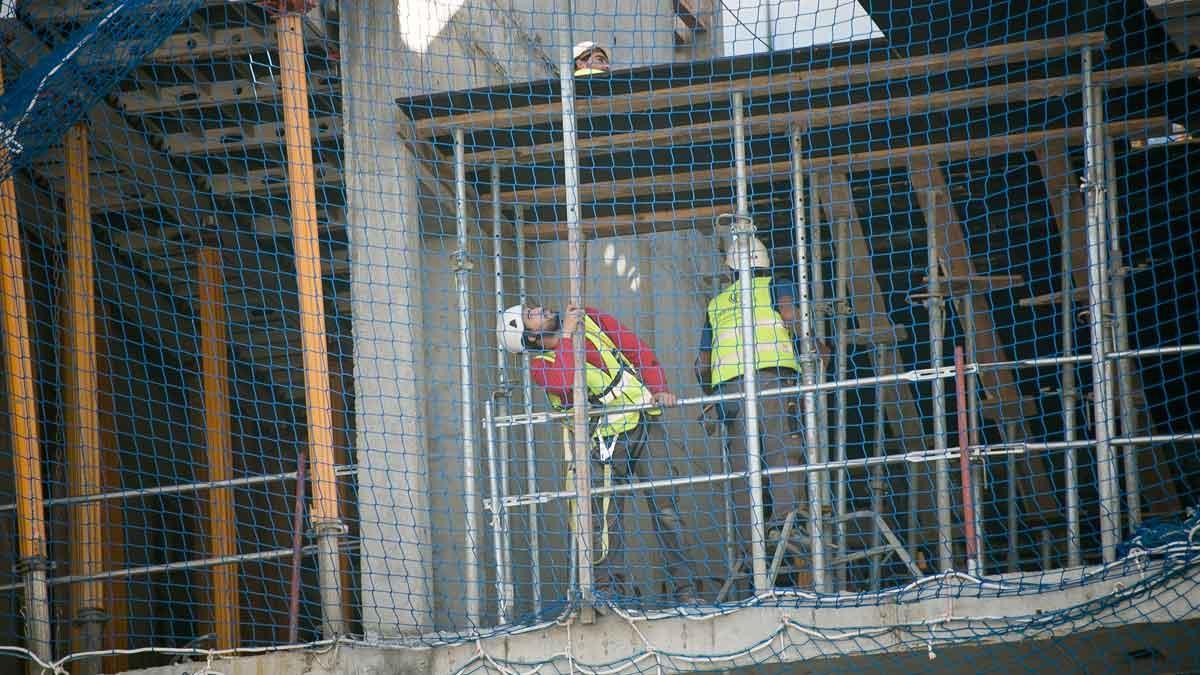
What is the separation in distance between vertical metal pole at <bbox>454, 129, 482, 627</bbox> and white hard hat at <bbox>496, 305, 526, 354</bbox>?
216 mm

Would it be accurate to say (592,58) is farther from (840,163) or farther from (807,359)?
A: (807,359)

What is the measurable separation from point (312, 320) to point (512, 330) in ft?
3.55

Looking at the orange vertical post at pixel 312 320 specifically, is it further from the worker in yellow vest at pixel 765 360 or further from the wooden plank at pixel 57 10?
the worker in yellow vest at pixel 765 360

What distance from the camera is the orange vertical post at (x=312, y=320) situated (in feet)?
25.6

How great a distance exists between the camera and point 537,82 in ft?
27.2

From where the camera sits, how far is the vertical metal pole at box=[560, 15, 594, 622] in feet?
24.5

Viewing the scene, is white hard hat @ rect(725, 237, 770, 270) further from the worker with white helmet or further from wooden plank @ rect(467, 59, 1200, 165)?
the worker with white helmet

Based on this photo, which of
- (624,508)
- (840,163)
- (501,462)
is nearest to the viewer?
(501,462)

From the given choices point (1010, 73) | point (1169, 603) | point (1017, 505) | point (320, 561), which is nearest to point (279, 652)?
point (320, 561)

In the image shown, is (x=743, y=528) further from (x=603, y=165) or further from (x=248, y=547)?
(x=248, y=547)

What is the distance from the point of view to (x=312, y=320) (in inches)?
316

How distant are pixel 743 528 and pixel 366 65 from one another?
390cm

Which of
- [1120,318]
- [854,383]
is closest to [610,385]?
[854,383]

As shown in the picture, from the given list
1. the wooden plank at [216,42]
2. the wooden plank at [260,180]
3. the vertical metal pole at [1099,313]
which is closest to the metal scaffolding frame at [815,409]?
the vertical metal pole at [1099,313]
